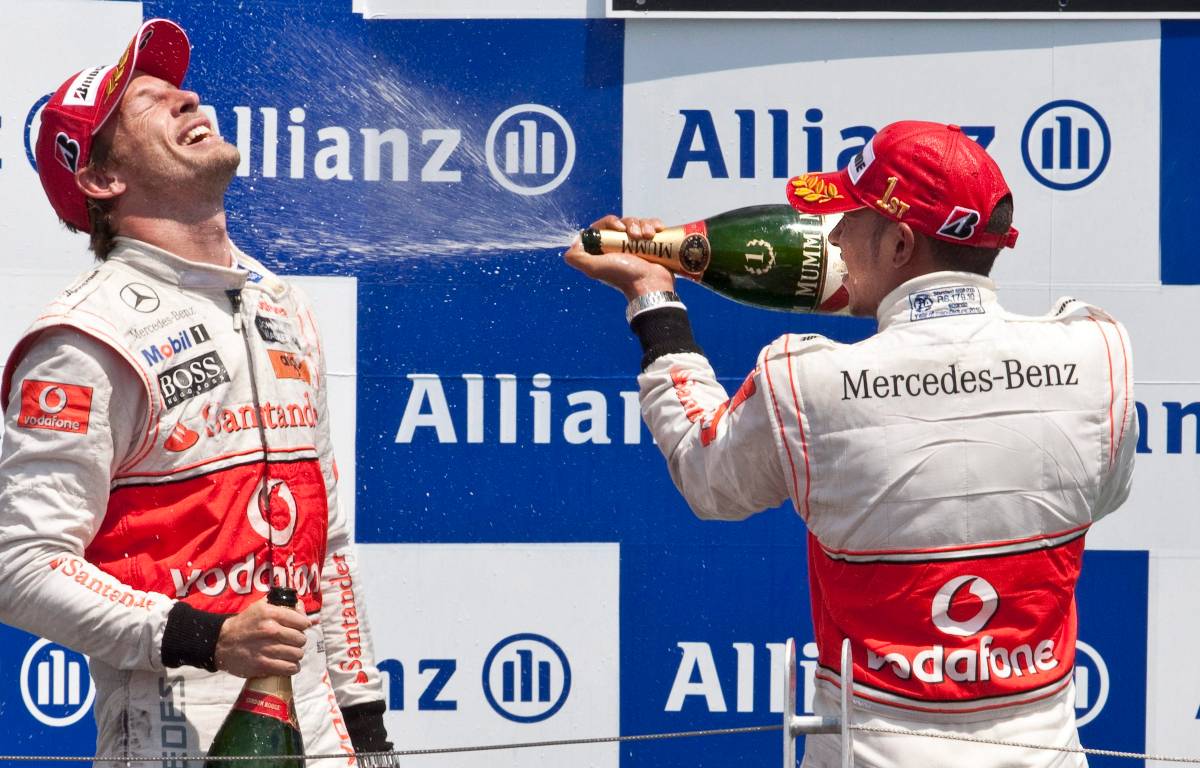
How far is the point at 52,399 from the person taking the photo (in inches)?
62.4

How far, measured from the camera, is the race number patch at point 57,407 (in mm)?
1574

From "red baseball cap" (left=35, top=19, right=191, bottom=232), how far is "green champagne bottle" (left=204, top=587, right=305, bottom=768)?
579mm

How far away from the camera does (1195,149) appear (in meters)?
2.54

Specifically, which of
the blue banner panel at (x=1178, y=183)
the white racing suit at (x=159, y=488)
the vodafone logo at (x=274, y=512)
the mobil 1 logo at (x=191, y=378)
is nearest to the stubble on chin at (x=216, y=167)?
the white racing suit at (x=159, y=488)

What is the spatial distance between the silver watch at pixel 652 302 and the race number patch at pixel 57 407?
0.67m

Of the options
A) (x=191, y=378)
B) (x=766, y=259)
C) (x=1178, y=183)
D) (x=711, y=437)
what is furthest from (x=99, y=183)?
(x=1178, y=183)

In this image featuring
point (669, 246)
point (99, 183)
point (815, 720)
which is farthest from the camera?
point (669, 246)

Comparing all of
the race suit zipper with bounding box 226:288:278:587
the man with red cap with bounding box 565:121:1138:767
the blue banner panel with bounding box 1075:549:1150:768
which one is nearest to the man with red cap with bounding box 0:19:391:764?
the race suit zipper with bounding box 226:288:278:587

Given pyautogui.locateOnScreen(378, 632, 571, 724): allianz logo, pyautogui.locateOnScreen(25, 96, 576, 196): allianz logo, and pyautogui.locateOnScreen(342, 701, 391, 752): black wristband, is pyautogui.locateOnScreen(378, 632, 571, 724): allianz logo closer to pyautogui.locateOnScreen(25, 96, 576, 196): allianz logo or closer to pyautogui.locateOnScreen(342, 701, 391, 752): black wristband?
pyautogui.locateOnScreen(342, 701, 391, 752): black wristband

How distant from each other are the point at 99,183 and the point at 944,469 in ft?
3.49

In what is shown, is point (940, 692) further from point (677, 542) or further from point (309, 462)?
point (677, 542)

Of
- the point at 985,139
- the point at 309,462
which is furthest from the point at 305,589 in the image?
the point at 985,139

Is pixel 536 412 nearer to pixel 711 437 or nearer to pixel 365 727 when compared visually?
pixel 365 727

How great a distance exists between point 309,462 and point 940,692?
80 centimetres
